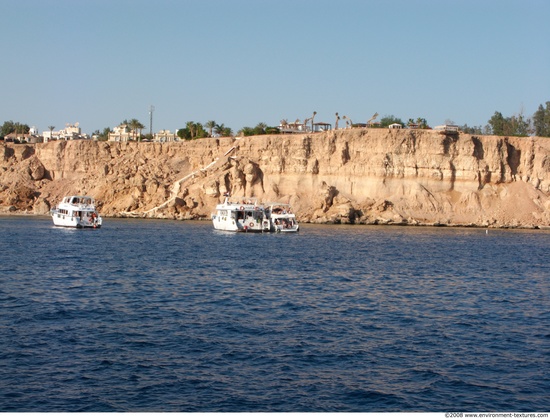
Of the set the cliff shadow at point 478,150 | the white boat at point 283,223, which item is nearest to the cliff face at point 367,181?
the cliff shadow at point 478,150

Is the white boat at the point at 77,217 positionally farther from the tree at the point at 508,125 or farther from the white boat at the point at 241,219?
the tree at the point at 508,125

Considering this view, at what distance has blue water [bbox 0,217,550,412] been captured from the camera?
15.4m

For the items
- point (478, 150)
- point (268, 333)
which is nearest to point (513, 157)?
point (478, 150)

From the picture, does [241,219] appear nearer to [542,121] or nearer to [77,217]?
[77,217]

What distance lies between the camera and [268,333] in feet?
69.5

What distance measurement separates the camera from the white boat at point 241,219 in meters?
67.9

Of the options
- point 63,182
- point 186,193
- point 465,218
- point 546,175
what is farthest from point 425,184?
point 63,182

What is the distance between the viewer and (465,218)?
273ft

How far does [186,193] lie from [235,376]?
73350 mm

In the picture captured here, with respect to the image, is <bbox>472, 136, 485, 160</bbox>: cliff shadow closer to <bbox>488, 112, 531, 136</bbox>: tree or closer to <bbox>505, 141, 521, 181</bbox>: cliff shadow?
<bbox>505, 141, 521, 181</bbox>: cliff shadow

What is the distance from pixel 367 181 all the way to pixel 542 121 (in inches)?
2017

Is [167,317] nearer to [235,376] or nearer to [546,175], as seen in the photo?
[235,376]

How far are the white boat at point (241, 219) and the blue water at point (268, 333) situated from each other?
24.6 meters

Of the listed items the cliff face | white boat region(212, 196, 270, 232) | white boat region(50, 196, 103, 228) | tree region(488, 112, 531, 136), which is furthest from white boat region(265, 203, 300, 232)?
tree region(488, 112, 531, 136)
